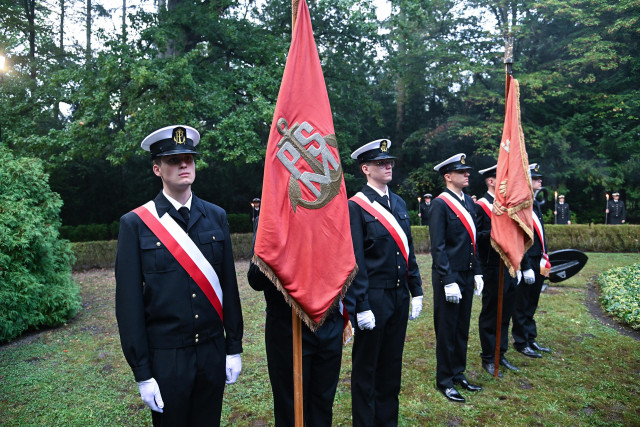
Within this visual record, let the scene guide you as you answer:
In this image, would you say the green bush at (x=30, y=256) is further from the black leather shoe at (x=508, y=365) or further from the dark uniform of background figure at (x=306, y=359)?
the black leather shoe at (x=508, y=365)

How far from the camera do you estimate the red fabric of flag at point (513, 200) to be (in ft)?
17.0

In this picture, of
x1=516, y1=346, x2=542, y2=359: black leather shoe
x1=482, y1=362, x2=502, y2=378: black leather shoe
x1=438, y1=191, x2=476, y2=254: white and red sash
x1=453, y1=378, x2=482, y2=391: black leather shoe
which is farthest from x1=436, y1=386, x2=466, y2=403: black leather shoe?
x1=516, y1=346, x2=542, y2=359: black leather shoe

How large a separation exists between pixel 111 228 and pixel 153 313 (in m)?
15.9

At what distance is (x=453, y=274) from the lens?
4.63 meters

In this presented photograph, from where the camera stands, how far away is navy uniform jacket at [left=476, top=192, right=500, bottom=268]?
18.5ft

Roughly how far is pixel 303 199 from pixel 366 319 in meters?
1.15

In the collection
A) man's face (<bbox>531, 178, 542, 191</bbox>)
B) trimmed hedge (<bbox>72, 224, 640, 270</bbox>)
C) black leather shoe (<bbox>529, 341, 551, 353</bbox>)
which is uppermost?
man's face (<bbox>531, 178, 542, 191</bbox>)

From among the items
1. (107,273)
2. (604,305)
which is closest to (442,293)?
(604,305)

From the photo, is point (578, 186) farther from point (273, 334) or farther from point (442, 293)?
point (273, 334)

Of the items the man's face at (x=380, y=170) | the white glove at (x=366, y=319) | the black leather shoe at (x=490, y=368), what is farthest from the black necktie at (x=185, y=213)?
the black leather shoe at (x=490, y=368)

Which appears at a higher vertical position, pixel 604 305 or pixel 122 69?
pixel 122 69

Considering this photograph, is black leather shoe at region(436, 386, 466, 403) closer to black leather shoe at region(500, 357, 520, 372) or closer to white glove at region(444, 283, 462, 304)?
white glove at region(444, 283, 462, 304)

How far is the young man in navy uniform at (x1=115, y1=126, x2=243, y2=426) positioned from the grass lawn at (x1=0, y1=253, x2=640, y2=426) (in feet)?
5.44

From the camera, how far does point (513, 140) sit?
5.30 meters
